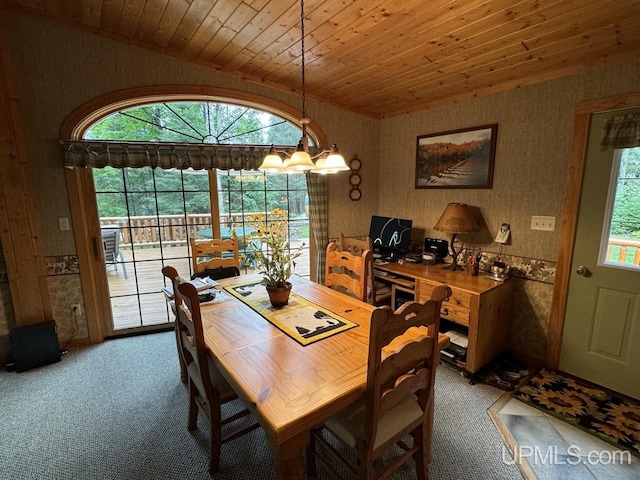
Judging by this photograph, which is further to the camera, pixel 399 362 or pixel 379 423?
pixel 379 423

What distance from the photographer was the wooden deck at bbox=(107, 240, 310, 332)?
10.5 ft

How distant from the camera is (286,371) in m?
1.29

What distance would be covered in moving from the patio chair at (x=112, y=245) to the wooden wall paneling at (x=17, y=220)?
485 mm

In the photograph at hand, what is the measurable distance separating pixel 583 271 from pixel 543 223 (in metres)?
0.44

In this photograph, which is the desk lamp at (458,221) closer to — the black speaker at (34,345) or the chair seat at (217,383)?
the chair seat at (217,383)

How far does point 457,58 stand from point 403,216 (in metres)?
1.72

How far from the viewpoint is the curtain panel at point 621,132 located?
1.97 meters

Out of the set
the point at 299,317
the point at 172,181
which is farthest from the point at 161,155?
the point at 299,317

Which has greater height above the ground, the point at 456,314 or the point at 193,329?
the point at 193,329

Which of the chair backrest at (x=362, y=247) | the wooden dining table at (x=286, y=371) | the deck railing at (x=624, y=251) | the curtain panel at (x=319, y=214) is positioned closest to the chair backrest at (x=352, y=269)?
the chair backrest at (x=362, y=247)

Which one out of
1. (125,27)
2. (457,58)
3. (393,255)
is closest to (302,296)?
(393,255)

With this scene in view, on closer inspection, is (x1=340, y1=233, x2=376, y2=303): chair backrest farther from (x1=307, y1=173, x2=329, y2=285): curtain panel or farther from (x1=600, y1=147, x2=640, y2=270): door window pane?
(x1=600, y1=147, x2=640, y2=270): door window pane

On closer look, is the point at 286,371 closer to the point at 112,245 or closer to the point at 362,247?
the point at 362,247

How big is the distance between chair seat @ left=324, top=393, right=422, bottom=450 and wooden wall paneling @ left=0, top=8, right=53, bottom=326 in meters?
2.86
